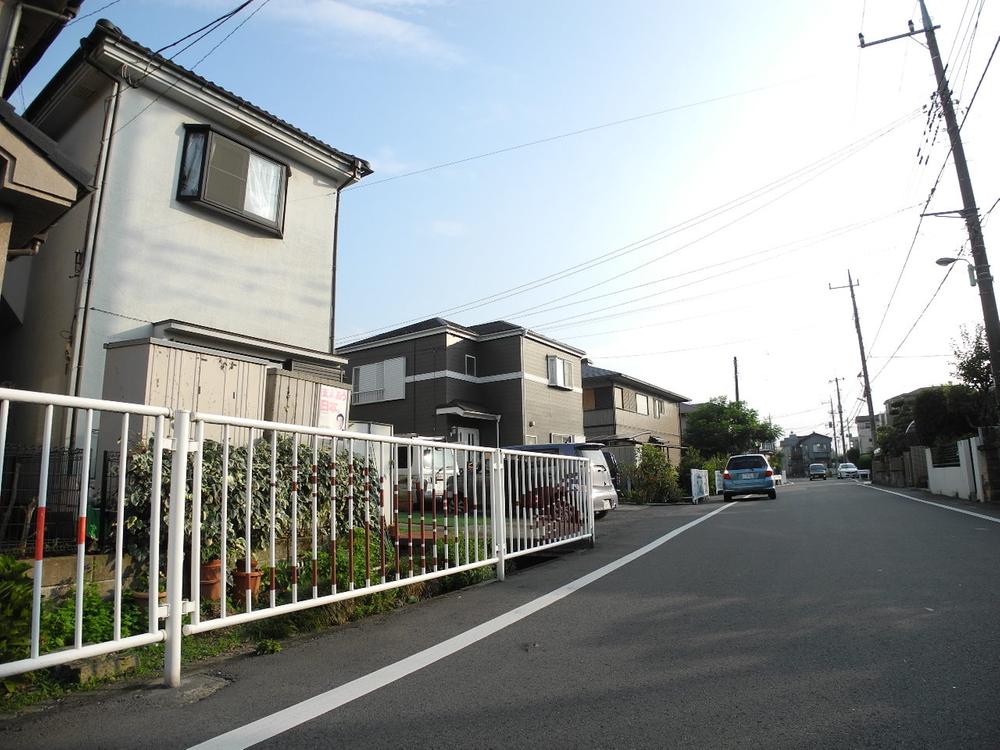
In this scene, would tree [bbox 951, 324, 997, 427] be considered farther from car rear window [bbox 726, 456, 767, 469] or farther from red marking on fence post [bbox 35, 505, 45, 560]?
red marking on fence post [bbox 35, 505, 45, 560]

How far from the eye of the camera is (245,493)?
15.6 ft

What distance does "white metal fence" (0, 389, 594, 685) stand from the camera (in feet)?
11.0

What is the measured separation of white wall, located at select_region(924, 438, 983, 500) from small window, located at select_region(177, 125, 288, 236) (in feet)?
53.0

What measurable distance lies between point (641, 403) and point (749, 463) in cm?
1574

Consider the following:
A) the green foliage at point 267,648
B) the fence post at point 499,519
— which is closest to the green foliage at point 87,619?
the green foliage at point 267,648

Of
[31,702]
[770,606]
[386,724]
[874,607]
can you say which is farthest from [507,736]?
[874,607]

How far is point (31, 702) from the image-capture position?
3.16 meters

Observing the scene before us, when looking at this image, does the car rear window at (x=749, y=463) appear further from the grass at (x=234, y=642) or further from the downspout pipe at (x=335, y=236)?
the grass at (x=234, y=642)

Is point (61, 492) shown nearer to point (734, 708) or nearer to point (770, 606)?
point (734, 708)

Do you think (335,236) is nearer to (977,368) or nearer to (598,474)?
(598,474)

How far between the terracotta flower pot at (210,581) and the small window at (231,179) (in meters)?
6.73

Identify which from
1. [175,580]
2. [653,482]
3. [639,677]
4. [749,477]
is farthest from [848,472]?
[175,580]

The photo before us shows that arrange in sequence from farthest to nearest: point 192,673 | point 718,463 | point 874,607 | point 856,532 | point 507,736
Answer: point 718,463, point 856,532, point 874,607, point 192,673, point 507,736

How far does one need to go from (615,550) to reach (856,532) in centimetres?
376
